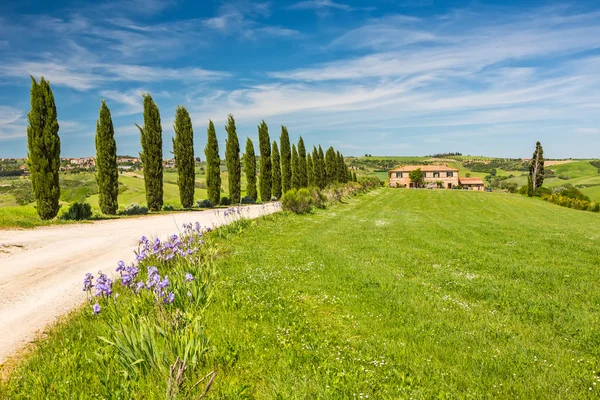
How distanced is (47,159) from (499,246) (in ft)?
70.8

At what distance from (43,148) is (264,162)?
23705 mm

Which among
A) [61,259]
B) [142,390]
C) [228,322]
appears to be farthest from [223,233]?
[142,390]

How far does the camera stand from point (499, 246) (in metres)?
12.9

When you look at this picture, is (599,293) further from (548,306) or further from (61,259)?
(61,259)

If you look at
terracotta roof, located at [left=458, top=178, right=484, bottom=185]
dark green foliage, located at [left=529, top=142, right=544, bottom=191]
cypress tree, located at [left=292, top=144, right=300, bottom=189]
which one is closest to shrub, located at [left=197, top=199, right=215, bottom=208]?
cypress tree, located at [left=292, top=144, right=300, bottom=189]

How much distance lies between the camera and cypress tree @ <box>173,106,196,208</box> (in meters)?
27.8

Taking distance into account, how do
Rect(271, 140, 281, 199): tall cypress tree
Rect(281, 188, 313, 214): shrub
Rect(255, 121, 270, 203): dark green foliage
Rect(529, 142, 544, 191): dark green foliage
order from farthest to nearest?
Rect(529, 142, 544, 191): dark green foliage < Rect(271, 140, 281, 199): tall cypress tree < Rect(255, 121, 270, 203): dark green foliage < Rect(281, 188, 313, 214): shrub

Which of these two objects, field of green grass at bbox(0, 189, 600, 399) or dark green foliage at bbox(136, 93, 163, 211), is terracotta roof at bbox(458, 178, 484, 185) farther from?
field of green grass at bbox(0, 189, 600, 399)

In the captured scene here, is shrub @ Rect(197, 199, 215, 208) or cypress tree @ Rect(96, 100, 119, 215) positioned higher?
cypress tree @ Rect(96, 100, 119, 215)

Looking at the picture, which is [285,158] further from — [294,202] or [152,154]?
[294,202]

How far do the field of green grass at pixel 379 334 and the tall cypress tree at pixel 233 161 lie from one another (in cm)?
2433

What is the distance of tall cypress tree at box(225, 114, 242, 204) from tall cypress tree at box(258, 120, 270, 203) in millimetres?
4998

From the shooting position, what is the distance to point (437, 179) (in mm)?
107188

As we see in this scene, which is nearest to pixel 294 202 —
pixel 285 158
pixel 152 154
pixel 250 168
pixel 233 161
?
pixel 152 154
